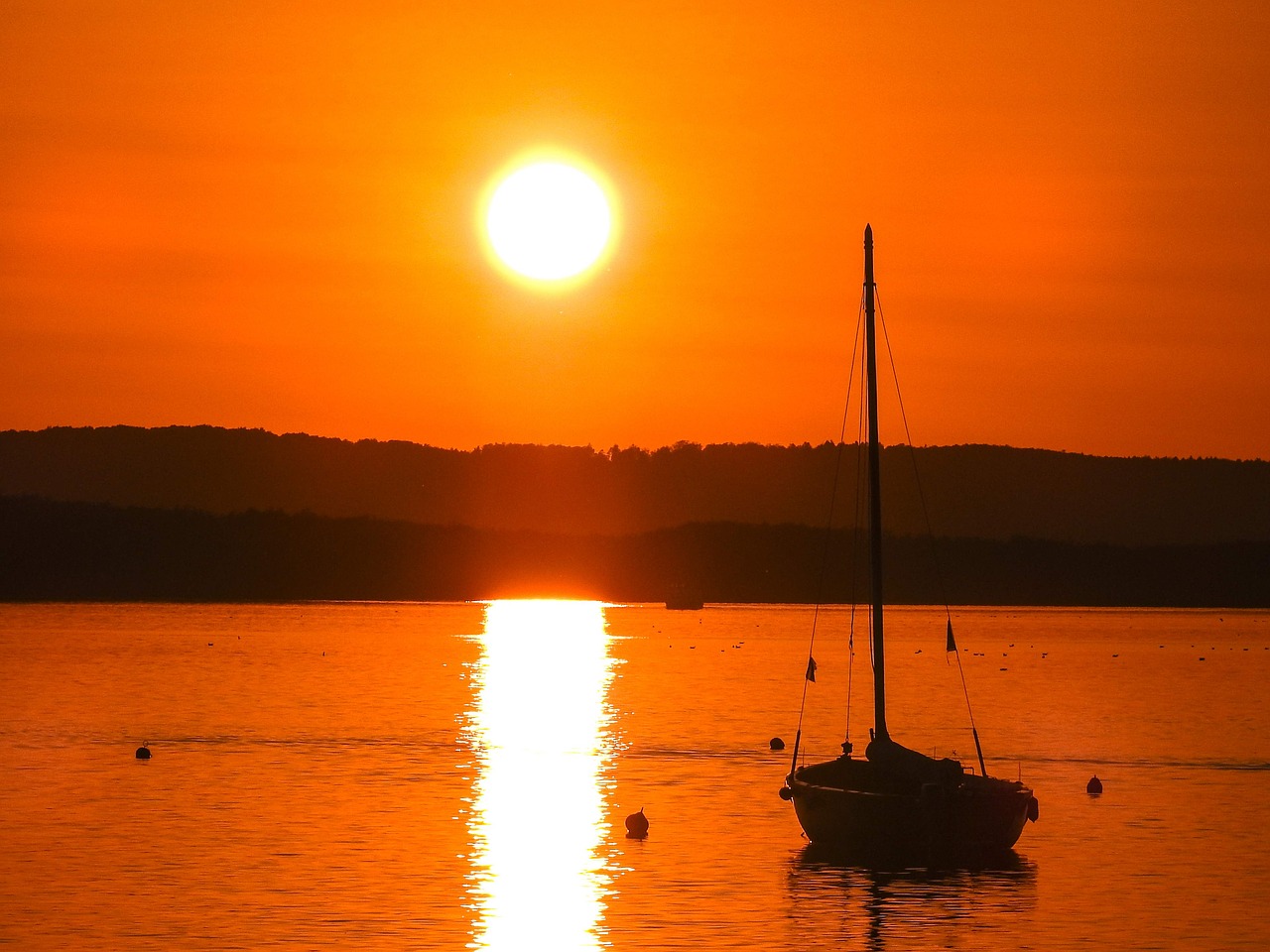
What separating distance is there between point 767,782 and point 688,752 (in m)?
13.5

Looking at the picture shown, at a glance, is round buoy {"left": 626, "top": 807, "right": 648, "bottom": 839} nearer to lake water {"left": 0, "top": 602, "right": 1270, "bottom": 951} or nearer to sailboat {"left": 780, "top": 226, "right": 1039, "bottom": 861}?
lake water {"left": 0, "top": 602, "right": 1270, "bottom": 951}

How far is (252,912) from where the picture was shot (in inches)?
1544

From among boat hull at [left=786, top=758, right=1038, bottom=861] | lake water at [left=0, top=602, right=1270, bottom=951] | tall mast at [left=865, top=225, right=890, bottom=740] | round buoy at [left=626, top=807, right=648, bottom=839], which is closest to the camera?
lake water at [left=0, top=602, right=1270, bottom=951]

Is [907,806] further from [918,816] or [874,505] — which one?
[874,505]

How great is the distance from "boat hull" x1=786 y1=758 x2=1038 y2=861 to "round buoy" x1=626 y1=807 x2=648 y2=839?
653 centimetres

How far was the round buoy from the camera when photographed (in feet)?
167

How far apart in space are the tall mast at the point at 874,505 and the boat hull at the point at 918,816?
2.02 m

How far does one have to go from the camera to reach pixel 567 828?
175 feet

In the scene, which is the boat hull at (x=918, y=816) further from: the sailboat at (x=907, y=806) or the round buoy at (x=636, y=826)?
the round buoy at (x=636, y=826)

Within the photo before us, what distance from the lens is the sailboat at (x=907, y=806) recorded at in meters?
43.6

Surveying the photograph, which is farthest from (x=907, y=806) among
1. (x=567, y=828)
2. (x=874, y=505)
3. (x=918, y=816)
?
(x=567, y=828)

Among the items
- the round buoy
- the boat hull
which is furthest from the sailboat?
the round buoy

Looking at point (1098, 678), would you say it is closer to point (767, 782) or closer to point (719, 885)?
point (767, 782)

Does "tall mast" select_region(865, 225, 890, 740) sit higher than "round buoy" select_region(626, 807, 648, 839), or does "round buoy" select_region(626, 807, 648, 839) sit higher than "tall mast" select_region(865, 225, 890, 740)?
"tall mast" select_region(865, 225, 890, 740)
